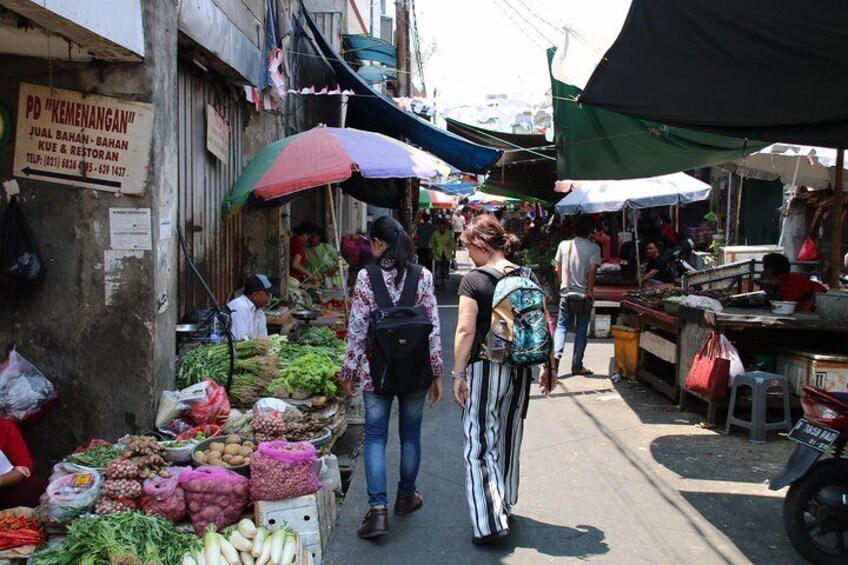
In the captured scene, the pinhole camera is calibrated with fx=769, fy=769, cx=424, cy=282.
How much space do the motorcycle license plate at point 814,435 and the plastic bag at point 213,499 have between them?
11.1 ft

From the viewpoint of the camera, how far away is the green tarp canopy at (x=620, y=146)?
814 centimetres

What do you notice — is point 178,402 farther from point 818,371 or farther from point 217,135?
point 818,371

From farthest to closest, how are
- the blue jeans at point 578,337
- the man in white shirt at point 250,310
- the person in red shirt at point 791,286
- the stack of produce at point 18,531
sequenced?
the blue jeans at point 578,337 → the person in red shirt at point 791,286 → the man in white shirt at point 250,310 → the stack of produce at point 18,531

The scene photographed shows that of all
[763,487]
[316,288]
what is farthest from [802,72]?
[316,288]

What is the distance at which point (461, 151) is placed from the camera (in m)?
11.8

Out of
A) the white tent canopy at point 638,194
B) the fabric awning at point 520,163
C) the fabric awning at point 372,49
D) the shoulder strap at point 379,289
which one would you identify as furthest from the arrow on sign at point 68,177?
the fabric awning at point 372,49

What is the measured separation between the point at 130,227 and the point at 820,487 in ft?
16.0

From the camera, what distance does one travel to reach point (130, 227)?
222 inches

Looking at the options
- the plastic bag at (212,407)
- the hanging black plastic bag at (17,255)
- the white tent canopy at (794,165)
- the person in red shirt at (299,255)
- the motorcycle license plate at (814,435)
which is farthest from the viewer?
the person in red shirt at (299,255)

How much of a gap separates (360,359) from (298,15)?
8.75 meters

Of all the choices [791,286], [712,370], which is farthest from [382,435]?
[791,286]

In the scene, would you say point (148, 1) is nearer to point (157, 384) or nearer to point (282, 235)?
point (157, 384)

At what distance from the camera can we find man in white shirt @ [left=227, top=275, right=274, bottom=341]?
7148mm

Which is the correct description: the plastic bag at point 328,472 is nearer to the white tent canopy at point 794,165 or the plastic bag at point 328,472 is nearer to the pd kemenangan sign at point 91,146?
the pd kemenangan sign at point 91,146
